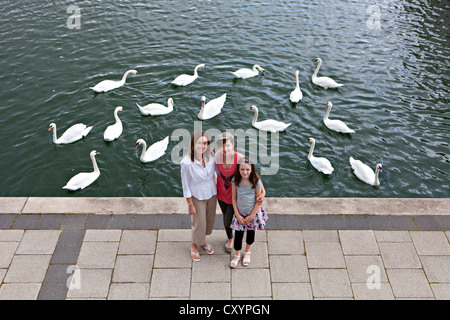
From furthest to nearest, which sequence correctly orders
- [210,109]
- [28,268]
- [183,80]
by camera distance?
[183,80], [210,109], [28,268]

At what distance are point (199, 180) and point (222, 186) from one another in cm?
33

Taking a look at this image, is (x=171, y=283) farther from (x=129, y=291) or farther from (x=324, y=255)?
(x=324, y=255)

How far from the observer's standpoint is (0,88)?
1112 cm

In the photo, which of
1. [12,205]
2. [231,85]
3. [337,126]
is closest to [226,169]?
[12,205]

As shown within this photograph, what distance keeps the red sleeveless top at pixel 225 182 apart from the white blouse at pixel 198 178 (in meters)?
0.08

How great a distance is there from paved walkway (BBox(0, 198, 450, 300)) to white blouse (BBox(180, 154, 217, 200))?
4.01 feet

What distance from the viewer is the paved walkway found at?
5605 mm

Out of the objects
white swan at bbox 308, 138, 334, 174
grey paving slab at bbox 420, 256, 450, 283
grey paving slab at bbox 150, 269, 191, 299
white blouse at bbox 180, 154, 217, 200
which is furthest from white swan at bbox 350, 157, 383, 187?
grey paving slab at bbox 150, 269, 191, 299

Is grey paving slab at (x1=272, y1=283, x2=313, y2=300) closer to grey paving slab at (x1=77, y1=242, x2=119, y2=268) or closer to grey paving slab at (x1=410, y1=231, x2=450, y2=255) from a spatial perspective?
grey paving slab at (x1=410, y1=231, x2=450, y2=255)

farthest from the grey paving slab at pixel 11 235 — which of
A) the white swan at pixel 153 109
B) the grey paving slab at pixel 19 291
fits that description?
the white swan at pixel 153 109

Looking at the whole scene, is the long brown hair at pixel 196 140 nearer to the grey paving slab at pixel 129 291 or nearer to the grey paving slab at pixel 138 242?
the grey paving slab at pixel 138 242

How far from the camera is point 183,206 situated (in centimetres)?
688

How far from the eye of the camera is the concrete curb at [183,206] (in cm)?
679
